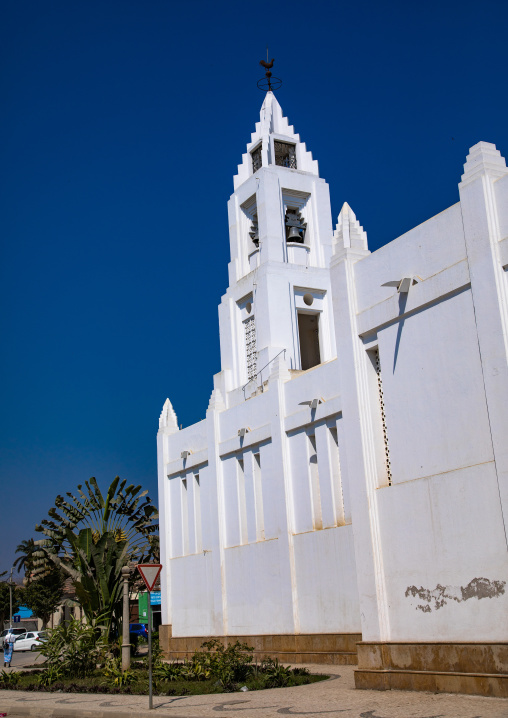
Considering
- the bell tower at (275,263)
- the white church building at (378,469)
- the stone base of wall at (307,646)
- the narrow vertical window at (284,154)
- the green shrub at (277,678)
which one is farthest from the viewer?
the narrow vertical window at (284,154)

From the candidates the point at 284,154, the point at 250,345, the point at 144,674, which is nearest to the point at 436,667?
the point at 144,674

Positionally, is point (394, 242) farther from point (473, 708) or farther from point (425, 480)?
point (473, 708)

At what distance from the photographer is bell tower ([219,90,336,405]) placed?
2702 cm

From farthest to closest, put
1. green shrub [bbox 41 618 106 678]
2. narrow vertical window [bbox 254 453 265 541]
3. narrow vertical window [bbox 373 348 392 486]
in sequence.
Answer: narrow vertical window [bbox 254 453 265 541], green shrub [bbox 41 618 106 678], narrow vertical window [bbox 373 348 392 486]

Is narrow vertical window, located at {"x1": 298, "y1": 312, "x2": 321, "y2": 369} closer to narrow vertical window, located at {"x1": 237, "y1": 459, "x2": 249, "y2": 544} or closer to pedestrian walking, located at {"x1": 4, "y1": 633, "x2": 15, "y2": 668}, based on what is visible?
narrow vertical window, located at {"x1": 237, "y1": 459, "x2": 249, "y2": 544}

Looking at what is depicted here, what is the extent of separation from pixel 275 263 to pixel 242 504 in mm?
8491

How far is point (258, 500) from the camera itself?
24406mm

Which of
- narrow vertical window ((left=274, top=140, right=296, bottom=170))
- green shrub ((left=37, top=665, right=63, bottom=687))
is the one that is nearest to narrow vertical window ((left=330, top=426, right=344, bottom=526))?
green shrub ((left=37, top=665, right=63, bottom=687))

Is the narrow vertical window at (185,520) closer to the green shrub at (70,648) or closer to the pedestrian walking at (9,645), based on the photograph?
the green shrub at (70,648)

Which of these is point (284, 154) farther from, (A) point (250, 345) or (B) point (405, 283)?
(B) point (405, 283)

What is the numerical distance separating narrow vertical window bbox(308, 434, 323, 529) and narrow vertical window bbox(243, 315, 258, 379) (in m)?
6.35

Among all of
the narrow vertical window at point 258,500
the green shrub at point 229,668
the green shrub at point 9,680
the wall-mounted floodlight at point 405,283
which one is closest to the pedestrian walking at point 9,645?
the green shrub at point 9,680

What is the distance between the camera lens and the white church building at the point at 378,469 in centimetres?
1302

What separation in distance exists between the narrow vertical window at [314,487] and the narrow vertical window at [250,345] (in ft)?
20.8
